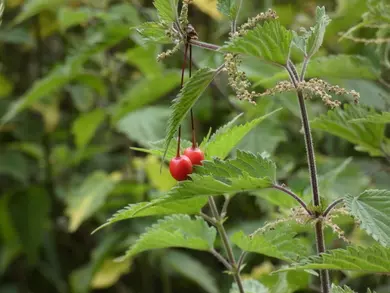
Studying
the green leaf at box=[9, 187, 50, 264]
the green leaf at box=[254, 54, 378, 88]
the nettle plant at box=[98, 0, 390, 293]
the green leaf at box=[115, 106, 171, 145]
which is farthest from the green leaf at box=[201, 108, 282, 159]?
the green leaf at box=[9, 187, 50, 264]

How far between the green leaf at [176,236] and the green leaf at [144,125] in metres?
0.60

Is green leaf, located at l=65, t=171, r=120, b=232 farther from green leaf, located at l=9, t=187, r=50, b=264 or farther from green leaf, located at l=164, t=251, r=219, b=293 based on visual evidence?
green leaf, located at l=9, t=187, r=50, b=264

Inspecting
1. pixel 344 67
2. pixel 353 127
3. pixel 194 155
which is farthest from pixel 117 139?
pixel 194 155

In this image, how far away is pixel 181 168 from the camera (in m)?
0.50

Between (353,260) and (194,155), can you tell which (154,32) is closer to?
(194,155)

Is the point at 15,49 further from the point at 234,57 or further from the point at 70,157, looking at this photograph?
the point at 234,57

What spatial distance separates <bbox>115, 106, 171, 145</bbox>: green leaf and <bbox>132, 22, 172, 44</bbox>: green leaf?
745 millimetres

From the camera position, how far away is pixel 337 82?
1.11 metres

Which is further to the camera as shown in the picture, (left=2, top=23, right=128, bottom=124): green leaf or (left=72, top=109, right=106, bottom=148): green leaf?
(left=72, top=109, right=106, bottom=148): green leaf

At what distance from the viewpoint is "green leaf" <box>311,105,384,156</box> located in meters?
0.66

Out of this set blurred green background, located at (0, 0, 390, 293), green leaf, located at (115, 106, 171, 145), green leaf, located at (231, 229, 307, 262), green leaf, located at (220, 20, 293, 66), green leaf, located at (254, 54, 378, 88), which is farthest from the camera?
green leaf, located at (115, 106, 171, 145)

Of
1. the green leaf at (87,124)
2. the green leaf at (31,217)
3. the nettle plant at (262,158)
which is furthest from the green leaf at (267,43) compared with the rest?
the green leaf at (31,217)

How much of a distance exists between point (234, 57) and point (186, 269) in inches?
39.2

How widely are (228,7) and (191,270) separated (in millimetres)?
1002
